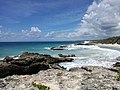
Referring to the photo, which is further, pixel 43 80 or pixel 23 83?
pixel 43 80

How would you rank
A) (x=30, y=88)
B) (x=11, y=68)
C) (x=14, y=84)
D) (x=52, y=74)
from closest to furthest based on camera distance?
(x=30, y=88)
(x=14, y=84)
(x=52, y=74)
(x=11, y=68)

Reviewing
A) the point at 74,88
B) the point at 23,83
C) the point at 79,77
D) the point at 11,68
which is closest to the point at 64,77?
the point at 79,77

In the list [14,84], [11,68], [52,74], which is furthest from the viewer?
[11,68]

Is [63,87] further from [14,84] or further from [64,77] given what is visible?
[14,84]

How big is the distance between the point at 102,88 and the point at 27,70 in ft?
54.7

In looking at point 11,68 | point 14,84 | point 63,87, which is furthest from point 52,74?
point 11,68

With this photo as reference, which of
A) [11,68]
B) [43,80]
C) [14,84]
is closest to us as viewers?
[14,84]

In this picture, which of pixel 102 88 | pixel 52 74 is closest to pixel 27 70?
pixel 52 74

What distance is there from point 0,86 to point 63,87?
4162 millimetres

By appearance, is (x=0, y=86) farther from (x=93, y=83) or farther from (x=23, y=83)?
(x=93, y=83)

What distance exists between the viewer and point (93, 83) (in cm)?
1438

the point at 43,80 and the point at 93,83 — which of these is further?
the point at 43,80

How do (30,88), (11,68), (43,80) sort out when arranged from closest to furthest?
(30,88) → (43,80) → (11,68)

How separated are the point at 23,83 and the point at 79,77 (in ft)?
14.9
